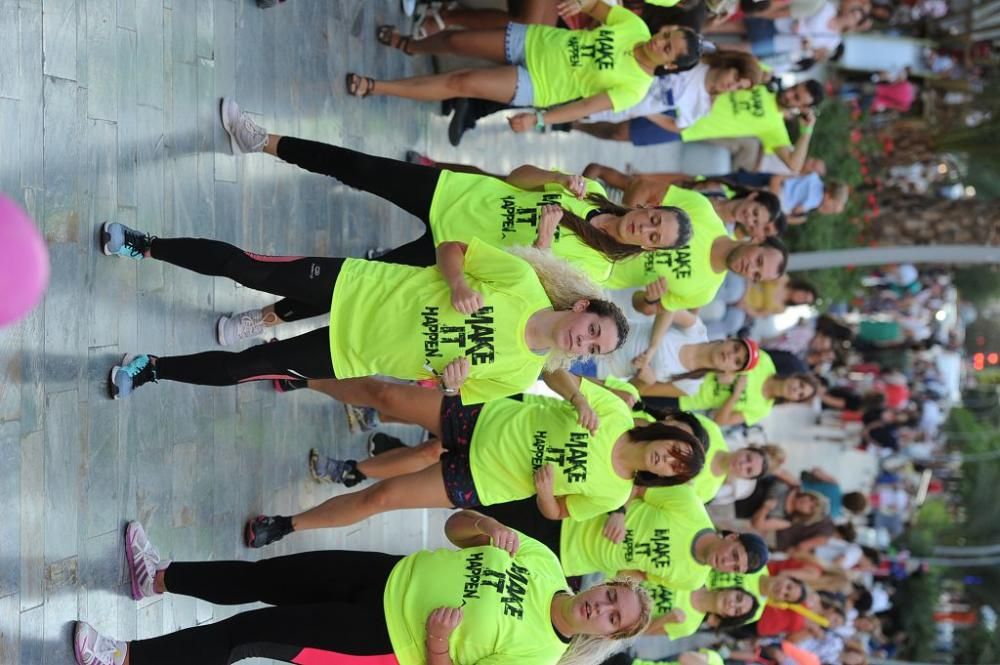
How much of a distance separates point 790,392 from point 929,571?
840 cm

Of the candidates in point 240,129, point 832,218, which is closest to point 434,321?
point 240,129

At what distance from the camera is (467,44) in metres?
6.29

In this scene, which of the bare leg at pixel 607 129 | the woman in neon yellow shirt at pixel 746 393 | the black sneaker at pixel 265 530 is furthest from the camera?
the bare leg at pixel 607 129

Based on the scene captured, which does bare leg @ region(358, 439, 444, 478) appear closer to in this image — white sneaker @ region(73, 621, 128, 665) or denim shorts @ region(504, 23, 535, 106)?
white sneaker @ region(73, 621, 128, 665)

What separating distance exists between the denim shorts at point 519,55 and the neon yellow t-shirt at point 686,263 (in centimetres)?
110

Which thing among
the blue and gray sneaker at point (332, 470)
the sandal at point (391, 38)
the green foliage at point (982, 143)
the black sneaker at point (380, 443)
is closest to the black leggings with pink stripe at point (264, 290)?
the blue and gray sneaker at point (332, 470)

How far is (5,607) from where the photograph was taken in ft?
11.8

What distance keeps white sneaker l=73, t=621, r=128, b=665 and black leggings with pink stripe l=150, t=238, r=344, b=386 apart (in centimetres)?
113

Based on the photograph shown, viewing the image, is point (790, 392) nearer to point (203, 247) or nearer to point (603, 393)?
point (603, 393)

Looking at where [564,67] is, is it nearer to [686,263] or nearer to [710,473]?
[686,263]

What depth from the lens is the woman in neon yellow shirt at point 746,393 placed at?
715 centimetres

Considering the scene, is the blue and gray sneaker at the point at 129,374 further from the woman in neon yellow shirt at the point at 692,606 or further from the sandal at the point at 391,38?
the woman in neon yellow shirt at the point at 692,606

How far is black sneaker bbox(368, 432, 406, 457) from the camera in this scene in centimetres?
639

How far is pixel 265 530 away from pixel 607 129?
4572 mm
